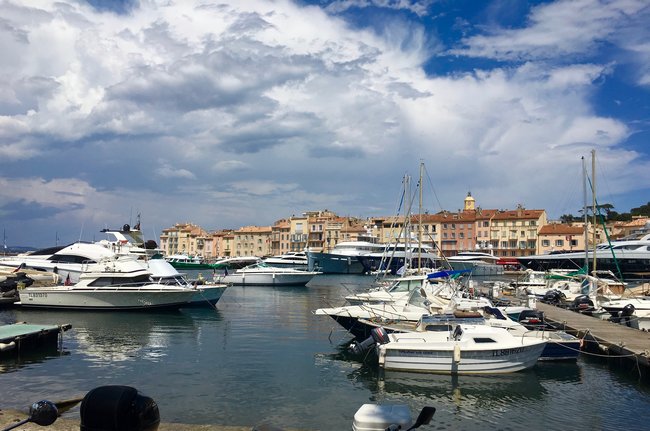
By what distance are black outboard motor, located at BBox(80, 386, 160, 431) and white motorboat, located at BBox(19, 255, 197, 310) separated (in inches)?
1250

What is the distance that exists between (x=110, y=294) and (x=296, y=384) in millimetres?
21163

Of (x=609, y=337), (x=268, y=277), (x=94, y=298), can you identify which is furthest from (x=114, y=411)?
(x=268, y=277)

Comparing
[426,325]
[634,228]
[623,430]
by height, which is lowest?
[623,430]

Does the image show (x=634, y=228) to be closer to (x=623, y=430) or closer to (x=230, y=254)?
(x=230, y=254)

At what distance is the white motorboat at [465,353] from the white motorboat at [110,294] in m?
20.3

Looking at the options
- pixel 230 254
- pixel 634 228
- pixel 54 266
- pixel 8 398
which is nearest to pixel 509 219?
pixel 634 228

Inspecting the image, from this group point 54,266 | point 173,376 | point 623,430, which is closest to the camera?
point 623,430

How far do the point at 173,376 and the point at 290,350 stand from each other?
6205mm

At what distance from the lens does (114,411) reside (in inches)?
189

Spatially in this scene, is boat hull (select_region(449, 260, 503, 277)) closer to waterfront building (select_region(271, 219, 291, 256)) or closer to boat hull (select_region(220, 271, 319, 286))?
boat hull (select_region(220, 271, 319, 286))

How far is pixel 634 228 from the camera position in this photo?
131500mm

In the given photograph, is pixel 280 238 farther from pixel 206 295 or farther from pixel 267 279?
pixel 206 295

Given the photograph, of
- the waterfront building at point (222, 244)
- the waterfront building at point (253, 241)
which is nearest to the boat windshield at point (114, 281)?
the waterfront building at point (253, 241)

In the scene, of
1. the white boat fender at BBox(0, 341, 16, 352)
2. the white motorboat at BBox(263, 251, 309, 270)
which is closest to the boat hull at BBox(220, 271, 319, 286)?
the white motorboat at BBox(263, 251, 309, 270)
